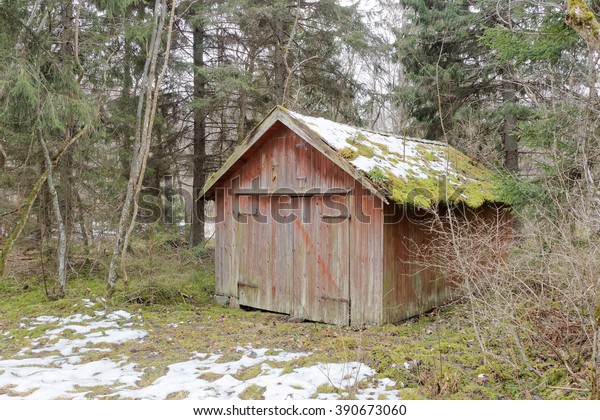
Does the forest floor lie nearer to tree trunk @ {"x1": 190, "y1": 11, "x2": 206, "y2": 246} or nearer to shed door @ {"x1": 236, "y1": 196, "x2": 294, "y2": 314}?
shed door @ {"x1": 236, "y1": 196, "x2": 294, "y2": 314}

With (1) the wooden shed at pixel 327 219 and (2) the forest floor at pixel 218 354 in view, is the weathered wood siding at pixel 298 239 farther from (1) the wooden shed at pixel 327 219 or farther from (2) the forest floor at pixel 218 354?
(2) the forest floor at pixel 218 354

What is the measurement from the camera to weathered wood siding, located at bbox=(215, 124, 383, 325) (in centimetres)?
773

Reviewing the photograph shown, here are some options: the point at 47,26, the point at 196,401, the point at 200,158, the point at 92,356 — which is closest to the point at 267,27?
the point at 200,158

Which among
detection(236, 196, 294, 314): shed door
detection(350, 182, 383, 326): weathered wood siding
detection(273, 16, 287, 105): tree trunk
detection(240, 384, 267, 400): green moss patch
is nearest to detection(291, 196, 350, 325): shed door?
detection(350, 182, 383, 326): weathered wood siding

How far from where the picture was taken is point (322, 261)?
8.20 metres

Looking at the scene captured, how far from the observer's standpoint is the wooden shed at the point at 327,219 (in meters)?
7.59

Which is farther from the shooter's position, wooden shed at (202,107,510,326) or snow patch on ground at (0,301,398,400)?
wooden shed at (202,107,510,326)

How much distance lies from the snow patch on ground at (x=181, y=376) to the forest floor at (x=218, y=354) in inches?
0.5

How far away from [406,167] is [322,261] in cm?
244

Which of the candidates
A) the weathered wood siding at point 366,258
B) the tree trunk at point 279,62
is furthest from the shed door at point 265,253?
the tree trunk at point 279,62

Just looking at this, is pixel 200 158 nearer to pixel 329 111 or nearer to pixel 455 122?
pixel 329 111

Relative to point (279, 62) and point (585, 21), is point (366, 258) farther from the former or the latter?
point (279, 62)

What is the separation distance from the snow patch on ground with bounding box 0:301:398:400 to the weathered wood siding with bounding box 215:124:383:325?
2.18 m

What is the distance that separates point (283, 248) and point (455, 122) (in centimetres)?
718
